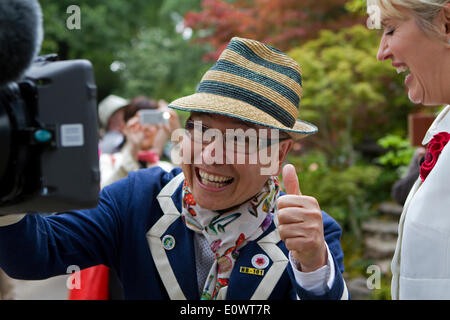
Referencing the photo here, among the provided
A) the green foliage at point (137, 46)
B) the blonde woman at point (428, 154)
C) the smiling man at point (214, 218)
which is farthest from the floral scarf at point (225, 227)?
the green foliage at point (137, 46)

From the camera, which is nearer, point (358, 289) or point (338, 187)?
point (358, 289)

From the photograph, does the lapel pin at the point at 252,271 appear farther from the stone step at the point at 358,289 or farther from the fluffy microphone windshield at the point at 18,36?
the stone step at the point at 358,289

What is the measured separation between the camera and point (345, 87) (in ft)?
19.4

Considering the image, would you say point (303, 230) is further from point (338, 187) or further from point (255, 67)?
point (338, 187)

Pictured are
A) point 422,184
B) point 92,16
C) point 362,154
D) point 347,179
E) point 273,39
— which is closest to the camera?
point 422,184

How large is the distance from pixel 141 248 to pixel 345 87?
472 cm

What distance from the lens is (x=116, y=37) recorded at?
10320mm

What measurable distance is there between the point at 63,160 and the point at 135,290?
2.56 feet

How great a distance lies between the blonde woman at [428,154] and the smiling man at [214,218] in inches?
14.5

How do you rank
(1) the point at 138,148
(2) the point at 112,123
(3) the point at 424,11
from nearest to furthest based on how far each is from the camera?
(3) the point at 424,11
(1) the point at 138,148
(2) the point at 112,123

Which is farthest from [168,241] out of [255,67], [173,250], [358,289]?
[358,289]
